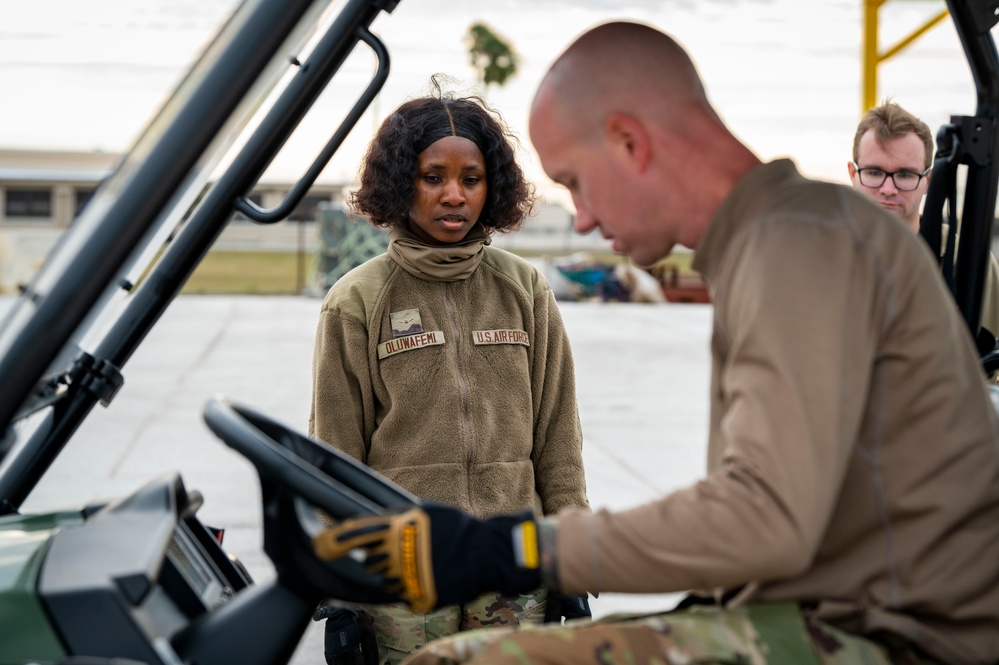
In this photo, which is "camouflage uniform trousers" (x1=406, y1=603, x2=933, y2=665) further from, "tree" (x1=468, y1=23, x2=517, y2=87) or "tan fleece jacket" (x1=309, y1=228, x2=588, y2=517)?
"tree" (x1=468, y1=23, x2=517, y2=87)

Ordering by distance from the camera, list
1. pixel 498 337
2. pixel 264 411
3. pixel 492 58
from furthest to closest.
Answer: pixel 492 58
pixel 264 411
pixel 498 337

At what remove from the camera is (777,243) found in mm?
1378

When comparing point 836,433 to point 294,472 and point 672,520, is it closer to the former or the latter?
point 672,520

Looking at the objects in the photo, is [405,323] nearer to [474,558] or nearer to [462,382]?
[462,382]

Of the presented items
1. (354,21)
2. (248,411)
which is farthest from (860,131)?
(248,411)

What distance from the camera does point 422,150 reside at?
278 centimetres

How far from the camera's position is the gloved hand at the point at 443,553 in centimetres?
135

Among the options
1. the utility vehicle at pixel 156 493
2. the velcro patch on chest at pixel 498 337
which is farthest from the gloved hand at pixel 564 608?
the utility vehicle at pixel 156 493

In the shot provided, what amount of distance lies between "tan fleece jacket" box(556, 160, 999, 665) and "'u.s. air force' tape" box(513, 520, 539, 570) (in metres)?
0.03

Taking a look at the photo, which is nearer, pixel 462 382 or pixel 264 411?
pixel 462 382

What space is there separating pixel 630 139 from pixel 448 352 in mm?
1235

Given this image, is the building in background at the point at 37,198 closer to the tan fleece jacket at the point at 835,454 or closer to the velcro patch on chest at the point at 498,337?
the tan fleece jacket at the point at 835,454

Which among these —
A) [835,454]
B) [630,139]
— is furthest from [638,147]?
[835,454]

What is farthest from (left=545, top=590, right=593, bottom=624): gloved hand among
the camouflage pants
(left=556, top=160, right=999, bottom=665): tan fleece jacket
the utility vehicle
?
(left=556, top=160, right=999, bottom=665): tan fleece jacket
